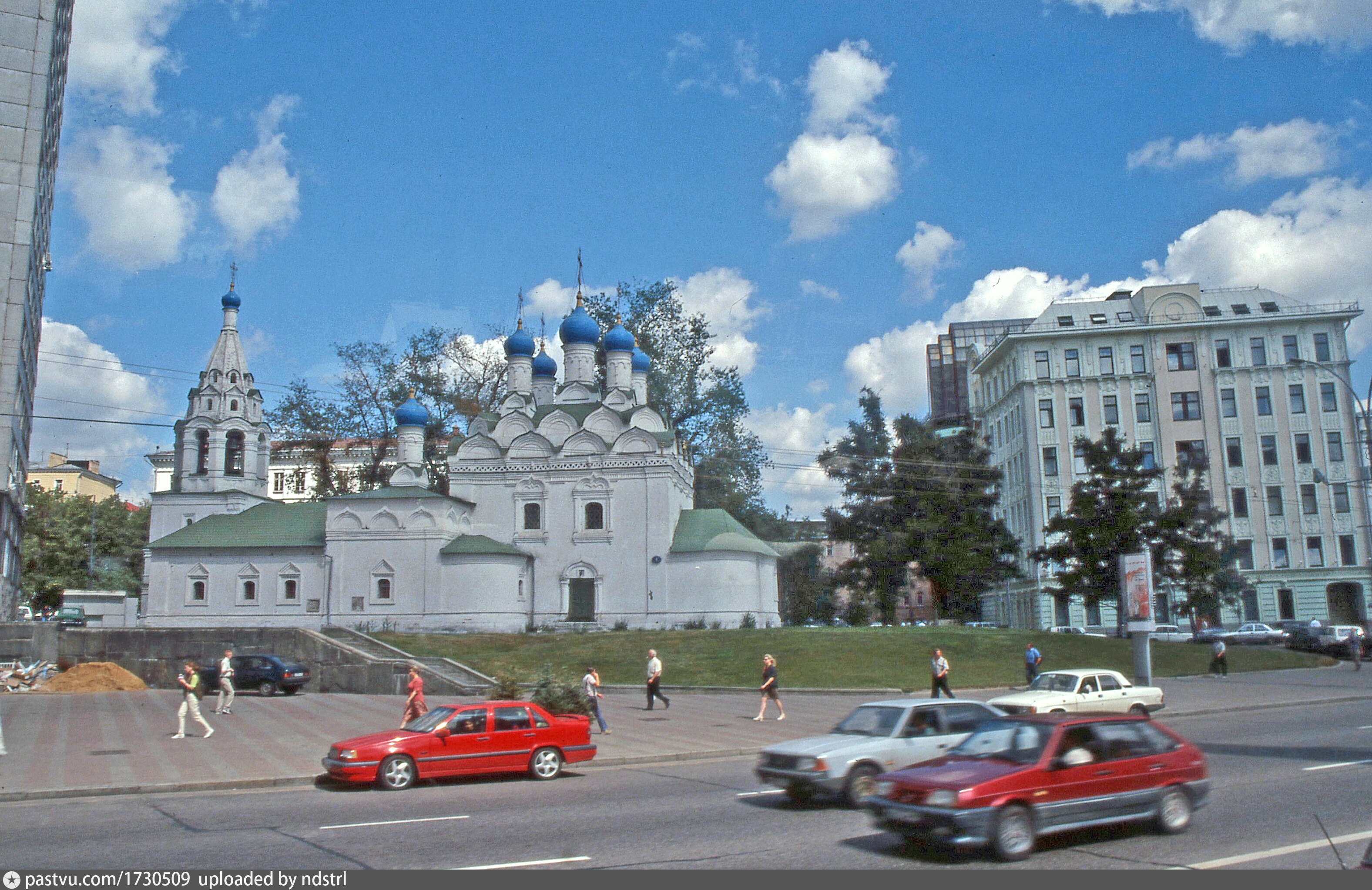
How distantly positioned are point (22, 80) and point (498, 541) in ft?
83.5

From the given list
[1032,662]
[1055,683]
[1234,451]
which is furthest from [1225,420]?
[1055,683]

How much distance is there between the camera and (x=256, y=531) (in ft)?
144

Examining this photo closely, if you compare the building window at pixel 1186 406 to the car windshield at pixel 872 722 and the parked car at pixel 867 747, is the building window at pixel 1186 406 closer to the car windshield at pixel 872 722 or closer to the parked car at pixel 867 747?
the parked car at pixel 867 747

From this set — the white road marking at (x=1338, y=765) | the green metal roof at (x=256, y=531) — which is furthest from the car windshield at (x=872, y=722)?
the green metal roof at (x=256, y=531)

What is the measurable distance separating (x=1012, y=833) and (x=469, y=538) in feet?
117

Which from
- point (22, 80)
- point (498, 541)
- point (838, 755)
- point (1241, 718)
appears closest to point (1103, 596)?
point (1241, 718)

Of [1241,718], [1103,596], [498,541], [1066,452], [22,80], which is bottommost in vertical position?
[1241,718]

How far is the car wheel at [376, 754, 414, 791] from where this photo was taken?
45.8 ft

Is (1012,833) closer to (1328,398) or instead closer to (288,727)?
(288,727)

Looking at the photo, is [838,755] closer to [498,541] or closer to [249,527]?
[498,541]

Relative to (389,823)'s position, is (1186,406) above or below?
above

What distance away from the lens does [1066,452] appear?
199ft

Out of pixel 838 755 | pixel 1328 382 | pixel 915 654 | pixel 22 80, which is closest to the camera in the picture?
pixel 838 755

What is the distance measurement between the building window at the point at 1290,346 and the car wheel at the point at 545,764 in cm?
5730
